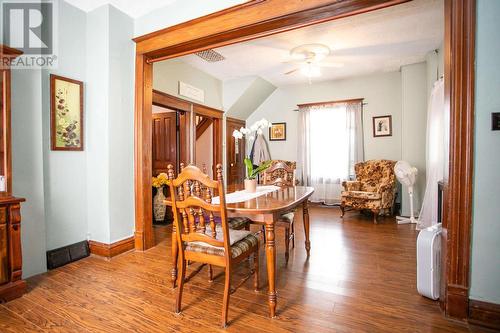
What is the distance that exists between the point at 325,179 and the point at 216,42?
390cm

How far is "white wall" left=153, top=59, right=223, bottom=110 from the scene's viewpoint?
371 centimetres

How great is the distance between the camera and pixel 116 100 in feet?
8.84

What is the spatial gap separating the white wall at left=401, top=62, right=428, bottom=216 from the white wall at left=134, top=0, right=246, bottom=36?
354 cm

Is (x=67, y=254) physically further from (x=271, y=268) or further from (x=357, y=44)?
(x=357, y=44)

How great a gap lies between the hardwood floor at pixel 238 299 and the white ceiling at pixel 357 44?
8.79ft

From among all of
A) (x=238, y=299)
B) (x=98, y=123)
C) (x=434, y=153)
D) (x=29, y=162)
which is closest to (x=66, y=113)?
(x=98, y=123)

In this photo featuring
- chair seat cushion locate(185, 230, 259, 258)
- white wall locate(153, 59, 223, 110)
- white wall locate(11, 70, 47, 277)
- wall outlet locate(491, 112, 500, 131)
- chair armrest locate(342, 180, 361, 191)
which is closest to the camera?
wall outlet locate(491, 112, 500, 131)

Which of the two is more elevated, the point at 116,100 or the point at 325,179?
the point at 116,100

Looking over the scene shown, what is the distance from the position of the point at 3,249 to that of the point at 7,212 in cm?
27

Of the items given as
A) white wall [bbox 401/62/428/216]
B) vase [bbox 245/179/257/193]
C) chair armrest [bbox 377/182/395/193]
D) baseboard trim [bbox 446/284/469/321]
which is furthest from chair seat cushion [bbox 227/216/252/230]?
white wall [bbox 401/62/428/216]

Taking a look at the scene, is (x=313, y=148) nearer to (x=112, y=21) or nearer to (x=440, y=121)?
(x=440, y=121)

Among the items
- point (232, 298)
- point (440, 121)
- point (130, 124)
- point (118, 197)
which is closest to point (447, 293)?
point (232, 298)

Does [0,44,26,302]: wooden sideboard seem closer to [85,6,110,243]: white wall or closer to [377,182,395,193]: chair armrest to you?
[85,6,110,243]: white wall

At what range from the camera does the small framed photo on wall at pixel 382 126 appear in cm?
491
